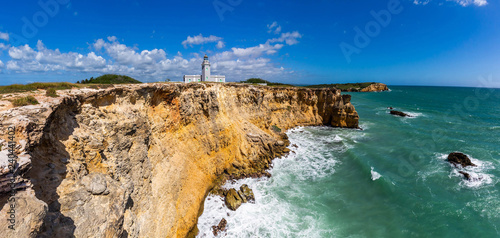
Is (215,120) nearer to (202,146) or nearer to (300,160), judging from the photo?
(202,146)

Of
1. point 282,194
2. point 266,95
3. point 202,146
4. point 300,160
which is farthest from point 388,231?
point 266,95

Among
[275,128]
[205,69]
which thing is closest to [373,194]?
[275,128]

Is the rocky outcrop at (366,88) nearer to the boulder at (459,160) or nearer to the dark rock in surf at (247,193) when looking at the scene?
the boulder at (459,160)

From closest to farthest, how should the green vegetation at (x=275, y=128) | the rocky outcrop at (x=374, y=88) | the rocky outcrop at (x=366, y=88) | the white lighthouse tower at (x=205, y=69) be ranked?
the green vegetation at (x=275, y=128)
the white lighthouse tower at (x=205, y=69)
the rocky outcrop at (x=366, y=88)
the rocky outcrop at (x=374, y=88)

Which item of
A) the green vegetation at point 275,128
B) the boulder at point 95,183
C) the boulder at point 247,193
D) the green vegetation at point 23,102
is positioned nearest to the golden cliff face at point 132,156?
the boulder at point 95,183

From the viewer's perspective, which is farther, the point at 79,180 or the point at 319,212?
the point at 319,212

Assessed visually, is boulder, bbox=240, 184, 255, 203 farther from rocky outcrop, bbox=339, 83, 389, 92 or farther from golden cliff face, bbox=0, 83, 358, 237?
rocky outcrop, bbox=339, 83, 389, 92

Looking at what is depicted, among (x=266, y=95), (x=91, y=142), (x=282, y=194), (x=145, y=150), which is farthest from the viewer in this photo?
(x=266, y=95)
